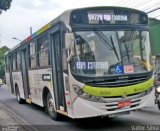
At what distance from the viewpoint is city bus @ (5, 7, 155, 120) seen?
8.91 m

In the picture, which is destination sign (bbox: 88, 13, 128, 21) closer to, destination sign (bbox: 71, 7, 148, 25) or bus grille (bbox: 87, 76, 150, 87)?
destination sign (bbox: 71, 7, 148, 25)

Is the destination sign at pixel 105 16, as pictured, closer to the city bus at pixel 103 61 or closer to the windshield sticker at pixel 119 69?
the city bus at pixel 103 61

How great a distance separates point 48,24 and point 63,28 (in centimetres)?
161

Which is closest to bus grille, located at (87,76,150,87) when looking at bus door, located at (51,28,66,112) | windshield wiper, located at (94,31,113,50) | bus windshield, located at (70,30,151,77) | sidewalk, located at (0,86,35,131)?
bus windshield, located at (70,30,151,77)

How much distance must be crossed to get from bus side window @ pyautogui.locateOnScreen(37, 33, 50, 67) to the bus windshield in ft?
7.95

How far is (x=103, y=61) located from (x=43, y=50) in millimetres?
3321

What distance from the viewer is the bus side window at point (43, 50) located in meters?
11.5

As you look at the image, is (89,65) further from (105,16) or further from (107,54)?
(105,16)

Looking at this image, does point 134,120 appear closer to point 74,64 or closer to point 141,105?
point 141,105

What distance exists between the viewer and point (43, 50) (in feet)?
38.9

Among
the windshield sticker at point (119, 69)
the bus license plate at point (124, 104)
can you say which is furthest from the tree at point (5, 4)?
the bus license plate at point (124, 104)

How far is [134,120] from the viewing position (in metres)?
10.6

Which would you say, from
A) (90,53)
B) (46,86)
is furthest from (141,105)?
(46,86)

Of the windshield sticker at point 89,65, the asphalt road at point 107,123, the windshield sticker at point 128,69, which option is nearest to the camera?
the windshield sticker at point 89,65
